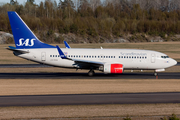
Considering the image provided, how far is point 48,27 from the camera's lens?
127 m

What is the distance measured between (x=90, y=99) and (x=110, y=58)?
49.5 feet

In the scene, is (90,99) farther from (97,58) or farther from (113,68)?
(97,58)

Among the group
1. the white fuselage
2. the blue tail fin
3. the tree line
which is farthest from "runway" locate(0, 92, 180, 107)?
the tree line

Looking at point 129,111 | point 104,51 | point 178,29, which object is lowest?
point 129,111

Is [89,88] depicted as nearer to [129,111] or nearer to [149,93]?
[149,93]

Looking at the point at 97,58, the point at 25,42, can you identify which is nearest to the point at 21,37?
the point at 25,42

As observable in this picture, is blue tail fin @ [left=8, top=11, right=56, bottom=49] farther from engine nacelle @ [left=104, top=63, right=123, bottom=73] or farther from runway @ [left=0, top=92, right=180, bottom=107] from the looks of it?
runway @ [left=0, top=92, right=180, bottom=107]

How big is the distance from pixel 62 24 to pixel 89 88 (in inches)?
4282

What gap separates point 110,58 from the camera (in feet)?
109

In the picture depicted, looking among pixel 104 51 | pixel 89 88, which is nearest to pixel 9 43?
pixel 104 51

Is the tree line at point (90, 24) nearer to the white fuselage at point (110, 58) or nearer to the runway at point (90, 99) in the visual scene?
the white fuselage at point (110, 58)

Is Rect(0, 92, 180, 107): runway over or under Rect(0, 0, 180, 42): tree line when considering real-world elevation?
under

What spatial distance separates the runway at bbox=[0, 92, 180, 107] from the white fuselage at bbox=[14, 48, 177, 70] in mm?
12627

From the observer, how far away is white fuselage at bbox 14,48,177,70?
33.1m
